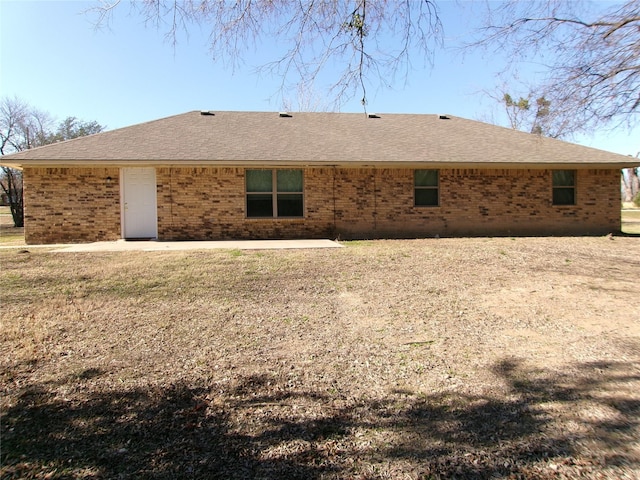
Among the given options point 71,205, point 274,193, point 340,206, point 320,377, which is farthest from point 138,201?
point 320,377

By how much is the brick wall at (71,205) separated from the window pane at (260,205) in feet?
13.0

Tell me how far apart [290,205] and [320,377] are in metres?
10.00

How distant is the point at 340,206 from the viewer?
1308 cm

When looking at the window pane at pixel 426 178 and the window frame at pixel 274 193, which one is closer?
the window frame at pixel 274 193

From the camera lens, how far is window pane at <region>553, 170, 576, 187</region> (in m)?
14.2

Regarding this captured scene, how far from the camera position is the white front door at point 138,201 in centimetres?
1244

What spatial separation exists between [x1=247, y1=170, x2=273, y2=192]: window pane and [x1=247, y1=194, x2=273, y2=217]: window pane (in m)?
0.22

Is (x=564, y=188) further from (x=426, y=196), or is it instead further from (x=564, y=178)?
(x=426, y=196)

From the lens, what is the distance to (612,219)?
1437 cm

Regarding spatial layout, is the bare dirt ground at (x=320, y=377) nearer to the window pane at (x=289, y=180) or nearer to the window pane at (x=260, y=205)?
the window pane at (x=260, y=205)

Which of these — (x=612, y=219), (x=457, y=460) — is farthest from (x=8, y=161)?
(x=612, y=219)

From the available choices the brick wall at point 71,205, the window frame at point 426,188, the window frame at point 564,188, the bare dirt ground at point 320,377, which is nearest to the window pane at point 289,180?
the window frame at point 426,188

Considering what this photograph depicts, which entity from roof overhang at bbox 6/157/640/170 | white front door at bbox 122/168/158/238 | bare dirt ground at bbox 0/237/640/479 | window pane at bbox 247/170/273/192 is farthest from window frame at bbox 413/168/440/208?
white front door at bbox 122/168/158/238

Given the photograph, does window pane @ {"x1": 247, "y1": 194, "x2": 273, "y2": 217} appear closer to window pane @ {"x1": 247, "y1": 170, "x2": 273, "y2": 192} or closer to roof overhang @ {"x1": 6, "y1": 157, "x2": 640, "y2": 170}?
window pane @ {"x1": 247, "y1": 170, "x2": 273, "y2": 192}
